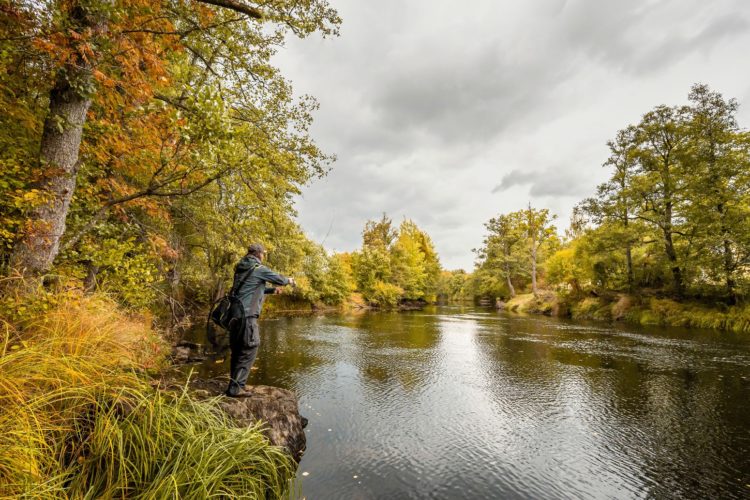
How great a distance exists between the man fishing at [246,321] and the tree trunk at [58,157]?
236cm

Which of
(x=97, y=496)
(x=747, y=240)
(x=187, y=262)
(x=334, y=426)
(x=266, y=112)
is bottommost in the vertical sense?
(x=334, y=426)

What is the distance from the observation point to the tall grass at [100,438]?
227cm

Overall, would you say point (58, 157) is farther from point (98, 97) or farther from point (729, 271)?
point (729, 271)

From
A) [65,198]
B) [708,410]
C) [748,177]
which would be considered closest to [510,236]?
[748,177]

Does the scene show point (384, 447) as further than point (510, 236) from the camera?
No

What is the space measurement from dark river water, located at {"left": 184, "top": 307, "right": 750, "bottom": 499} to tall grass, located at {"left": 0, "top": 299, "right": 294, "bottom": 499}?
1.27 meters

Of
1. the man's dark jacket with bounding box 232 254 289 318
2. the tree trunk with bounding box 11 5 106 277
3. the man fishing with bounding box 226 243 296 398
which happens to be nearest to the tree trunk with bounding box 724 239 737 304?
the man's dark jacket with bounding box 232 254 289 318

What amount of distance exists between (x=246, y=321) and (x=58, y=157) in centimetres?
333

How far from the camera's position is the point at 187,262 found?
48.4 feet

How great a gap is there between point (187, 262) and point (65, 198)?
11.5 m

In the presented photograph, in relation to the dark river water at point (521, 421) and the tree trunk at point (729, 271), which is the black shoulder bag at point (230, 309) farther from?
the tree trunk at point (729, 271)

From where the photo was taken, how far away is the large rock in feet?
13.5

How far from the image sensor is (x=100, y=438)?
2658mm

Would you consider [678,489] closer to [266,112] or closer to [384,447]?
[384,447]
